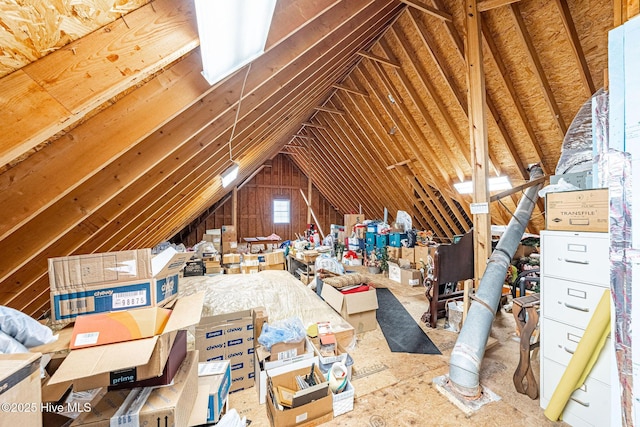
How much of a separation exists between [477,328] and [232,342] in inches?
79.6

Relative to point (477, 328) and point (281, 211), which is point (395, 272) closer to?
point (477, 328)

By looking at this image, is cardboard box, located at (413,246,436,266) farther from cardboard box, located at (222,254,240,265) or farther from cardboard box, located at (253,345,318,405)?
cardboard box, located at (222,254,240,265)

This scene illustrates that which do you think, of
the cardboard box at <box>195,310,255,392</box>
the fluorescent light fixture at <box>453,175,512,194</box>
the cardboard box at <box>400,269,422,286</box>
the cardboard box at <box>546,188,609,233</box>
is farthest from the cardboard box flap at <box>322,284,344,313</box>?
the fluorescent light fixture at <box>453,175,512,194</box>

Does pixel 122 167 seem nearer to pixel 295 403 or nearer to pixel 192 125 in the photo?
pixel 192 125

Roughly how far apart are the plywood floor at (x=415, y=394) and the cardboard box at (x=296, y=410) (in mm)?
105

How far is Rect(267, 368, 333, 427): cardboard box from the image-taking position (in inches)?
60.5

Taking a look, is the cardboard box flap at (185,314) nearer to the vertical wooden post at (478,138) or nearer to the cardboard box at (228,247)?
the vertical wooden post at (478,138)

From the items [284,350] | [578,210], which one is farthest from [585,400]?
[284,350]

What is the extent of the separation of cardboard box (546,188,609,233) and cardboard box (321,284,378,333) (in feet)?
6.11

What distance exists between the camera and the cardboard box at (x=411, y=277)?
4973 mm

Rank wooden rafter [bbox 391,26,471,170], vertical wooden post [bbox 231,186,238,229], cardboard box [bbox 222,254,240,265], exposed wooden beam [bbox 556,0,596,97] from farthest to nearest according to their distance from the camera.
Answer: vertical wooden post [bbox 231,186,238,229], cardboard box [bbox 222,254,240,265], wooden rafter [bbox 391,26,471,170], exposed wooden beam [bbox 556,0,596,97]

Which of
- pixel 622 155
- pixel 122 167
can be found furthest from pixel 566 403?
pixel 122 167

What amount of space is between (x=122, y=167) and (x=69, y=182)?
454 mm

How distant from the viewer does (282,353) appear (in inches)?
80.0
